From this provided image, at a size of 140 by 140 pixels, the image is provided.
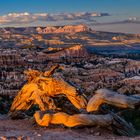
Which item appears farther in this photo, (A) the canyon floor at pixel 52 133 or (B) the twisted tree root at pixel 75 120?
(B) the twisted tree root at pixel 75 120

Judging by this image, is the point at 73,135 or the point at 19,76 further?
the point at 19,76

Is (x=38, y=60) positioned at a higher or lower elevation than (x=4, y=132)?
lower

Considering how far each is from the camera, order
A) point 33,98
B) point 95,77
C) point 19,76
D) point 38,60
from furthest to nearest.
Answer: point 38,60 < point 95,77 < point 19,76 < point 33,98

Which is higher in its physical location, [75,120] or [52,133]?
[75,120]

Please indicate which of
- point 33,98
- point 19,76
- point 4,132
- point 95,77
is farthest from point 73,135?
point 95,77

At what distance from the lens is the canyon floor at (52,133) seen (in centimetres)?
1571

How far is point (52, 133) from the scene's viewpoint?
16.7m

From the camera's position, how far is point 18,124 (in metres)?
19.6

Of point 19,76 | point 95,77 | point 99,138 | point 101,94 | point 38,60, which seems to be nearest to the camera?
point 99,138

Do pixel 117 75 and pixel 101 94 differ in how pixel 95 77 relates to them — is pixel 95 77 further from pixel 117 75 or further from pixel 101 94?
pixel 101 94

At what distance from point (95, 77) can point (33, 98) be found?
10801cm

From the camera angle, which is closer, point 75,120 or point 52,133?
point 52,133

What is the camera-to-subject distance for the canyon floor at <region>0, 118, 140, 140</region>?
15713 mm

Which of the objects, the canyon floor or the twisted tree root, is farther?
the twisted tree root
